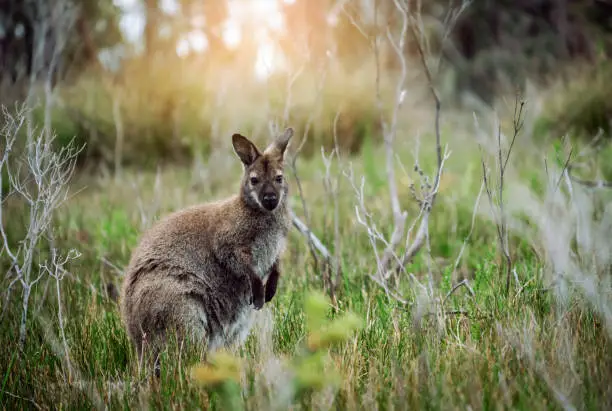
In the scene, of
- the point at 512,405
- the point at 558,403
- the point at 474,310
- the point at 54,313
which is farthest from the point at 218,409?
the point at 54,313

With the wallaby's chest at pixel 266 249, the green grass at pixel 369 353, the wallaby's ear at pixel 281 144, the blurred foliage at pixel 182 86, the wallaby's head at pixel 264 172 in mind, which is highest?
the blurred foliage at pixel 182 86

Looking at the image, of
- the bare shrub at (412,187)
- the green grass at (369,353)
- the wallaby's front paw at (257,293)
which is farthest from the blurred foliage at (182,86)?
the wallaby's front paw at (257,293)

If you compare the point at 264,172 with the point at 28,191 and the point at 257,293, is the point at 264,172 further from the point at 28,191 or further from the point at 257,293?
the point at 28,191

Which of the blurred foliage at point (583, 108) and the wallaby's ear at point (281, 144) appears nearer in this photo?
the wallaby's ear at point (281, 144)

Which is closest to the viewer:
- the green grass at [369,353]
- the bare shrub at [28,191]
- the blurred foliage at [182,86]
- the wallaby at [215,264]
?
the green grass at [369,353]

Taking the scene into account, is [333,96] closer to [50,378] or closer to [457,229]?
[457,229]

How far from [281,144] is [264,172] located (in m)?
0.20

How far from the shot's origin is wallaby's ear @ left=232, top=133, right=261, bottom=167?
12.3ft

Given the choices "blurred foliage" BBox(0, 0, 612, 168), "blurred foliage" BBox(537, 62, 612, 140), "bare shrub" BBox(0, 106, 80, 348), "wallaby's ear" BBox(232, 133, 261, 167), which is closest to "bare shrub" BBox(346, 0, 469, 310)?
"wallaby's ear" BBox(232, 133, 261, 167)

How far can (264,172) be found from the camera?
3.84 meters

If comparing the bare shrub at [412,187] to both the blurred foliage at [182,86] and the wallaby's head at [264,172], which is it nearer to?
the wallaby's head at [264,172]

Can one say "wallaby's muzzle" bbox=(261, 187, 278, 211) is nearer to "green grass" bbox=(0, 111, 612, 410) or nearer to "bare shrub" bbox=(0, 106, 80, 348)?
"green grass" bbox=(0, 111, 612, 410)

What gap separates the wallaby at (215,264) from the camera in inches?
134

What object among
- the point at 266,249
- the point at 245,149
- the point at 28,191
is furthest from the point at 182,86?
the point at 266,249
